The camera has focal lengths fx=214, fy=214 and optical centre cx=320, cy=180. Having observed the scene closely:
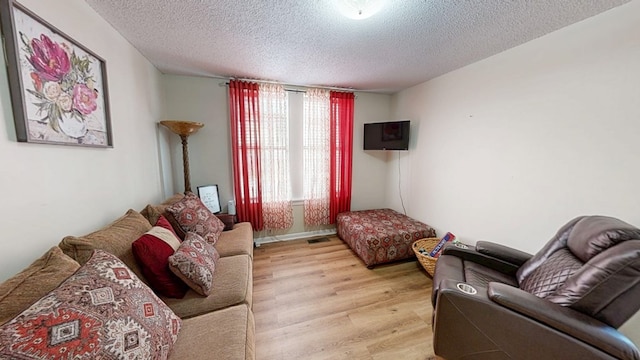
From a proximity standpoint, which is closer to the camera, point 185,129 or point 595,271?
point 595,271

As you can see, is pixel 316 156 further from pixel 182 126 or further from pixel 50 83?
pixel 50 83

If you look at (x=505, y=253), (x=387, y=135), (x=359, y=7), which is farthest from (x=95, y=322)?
(x=387, y=135)

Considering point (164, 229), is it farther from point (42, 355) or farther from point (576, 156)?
point (576, 156)

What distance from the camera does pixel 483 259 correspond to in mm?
1760

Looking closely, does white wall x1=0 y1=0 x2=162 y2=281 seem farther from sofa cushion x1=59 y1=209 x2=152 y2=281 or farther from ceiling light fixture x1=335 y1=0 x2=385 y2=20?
ceiling light fixture x1=335 y1=0 x2=385 y2=20

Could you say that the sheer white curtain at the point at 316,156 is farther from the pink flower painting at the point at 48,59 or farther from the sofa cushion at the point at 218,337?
the pink flower painting at the point at 48,59

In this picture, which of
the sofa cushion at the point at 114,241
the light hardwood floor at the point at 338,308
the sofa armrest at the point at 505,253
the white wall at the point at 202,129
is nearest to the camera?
the sofa cushion at the point at 114,241

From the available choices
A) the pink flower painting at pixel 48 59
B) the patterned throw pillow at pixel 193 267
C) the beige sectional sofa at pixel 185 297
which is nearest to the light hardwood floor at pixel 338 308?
the beige sectional sofa at pixel 185 297

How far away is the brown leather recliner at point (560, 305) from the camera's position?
97 cm

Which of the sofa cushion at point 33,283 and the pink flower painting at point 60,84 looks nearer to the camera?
the sofa cushion at point 33,283

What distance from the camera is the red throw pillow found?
123 centimetres

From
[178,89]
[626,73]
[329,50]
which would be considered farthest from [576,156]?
[178,89]

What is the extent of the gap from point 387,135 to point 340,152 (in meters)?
0.74

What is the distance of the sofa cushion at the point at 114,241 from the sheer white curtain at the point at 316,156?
2.11m
